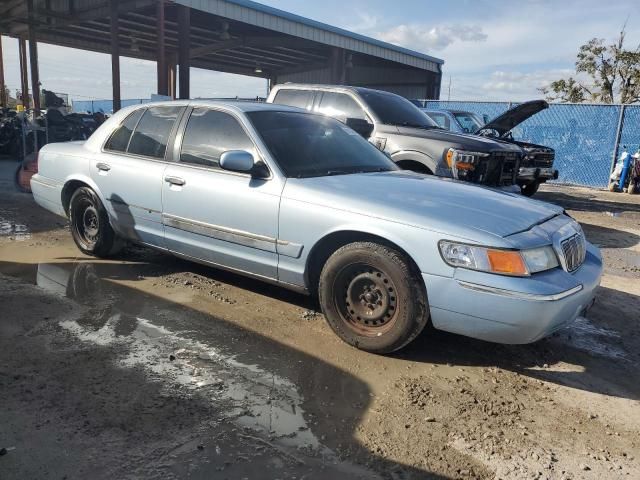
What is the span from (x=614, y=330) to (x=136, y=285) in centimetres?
399

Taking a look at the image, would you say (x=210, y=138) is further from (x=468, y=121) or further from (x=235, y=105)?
(x=468, y=121)

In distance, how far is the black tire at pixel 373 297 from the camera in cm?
320

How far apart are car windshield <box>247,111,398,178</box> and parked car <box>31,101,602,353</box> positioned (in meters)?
0.01

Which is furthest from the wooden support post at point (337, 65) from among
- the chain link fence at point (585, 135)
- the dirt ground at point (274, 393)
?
the dirt ground at point (274, 393)

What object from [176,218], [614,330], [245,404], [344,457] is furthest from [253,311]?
[614,330]

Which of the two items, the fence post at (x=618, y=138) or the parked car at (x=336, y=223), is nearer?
the parked car at (x=336, y=223)

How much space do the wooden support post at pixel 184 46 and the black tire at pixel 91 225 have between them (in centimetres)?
1106

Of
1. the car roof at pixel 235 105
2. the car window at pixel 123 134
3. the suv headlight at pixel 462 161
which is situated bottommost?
the suv headlight at pixel 462 161

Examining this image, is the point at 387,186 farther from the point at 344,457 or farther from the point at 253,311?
the point at 344,457

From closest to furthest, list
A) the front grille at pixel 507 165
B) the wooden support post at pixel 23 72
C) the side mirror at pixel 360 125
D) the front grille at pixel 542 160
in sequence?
1. the side mirror at pixel 360 125
2. the front grille at pixel 507 165
3. the front grille at pixel 542 160
4. the wooden support post at pixel 23 72

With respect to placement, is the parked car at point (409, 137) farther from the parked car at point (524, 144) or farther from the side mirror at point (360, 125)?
the parked car at point (524, 144)

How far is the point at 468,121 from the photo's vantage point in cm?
1197

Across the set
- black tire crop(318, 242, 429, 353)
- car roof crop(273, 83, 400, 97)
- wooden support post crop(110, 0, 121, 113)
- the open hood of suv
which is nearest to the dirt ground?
black tire crop(318, 242, 429, 353)

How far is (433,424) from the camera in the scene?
271 centimetres
